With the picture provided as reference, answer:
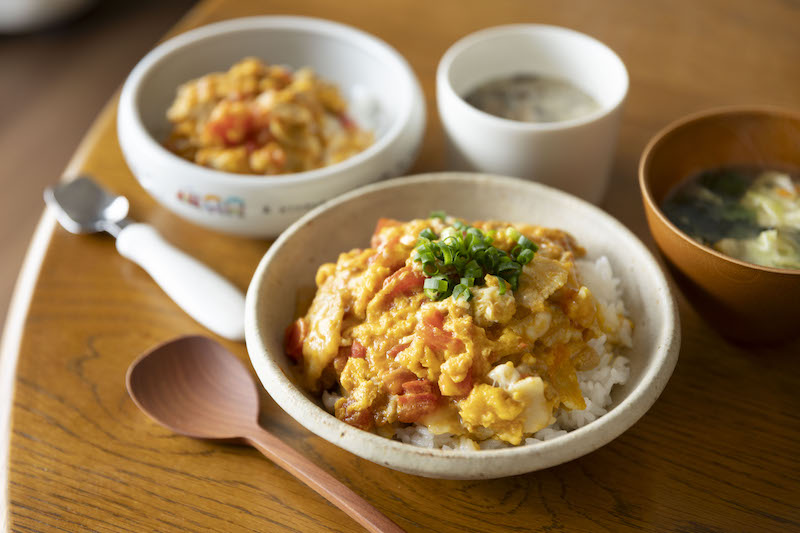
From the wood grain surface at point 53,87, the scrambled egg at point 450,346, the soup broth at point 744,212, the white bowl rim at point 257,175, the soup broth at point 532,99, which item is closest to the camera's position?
the scrambled egg at point 450,346

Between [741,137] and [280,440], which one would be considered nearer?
[280,440]

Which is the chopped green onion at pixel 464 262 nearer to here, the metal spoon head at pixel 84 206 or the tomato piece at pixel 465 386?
the tomato piece at pixel 465 386

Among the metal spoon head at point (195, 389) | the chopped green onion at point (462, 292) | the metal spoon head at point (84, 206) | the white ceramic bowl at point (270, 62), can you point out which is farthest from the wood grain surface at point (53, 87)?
the chopped green onion at point (462, 292)

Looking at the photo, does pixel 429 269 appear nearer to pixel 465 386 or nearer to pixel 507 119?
pixel 465 386

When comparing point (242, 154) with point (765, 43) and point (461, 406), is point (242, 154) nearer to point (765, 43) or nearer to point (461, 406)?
point (461, 406)

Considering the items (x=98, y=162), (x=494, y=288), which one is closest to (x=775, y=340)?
(x=494, y=288)

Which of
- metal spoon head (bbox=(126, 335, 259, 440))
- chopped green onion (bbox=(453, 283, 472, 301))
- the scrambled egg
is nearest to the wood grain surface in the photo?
metal spoon head (bbox=(126, 335, 259, 440))

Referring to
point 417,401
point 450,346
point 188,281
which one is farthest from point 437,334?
point 188,281
